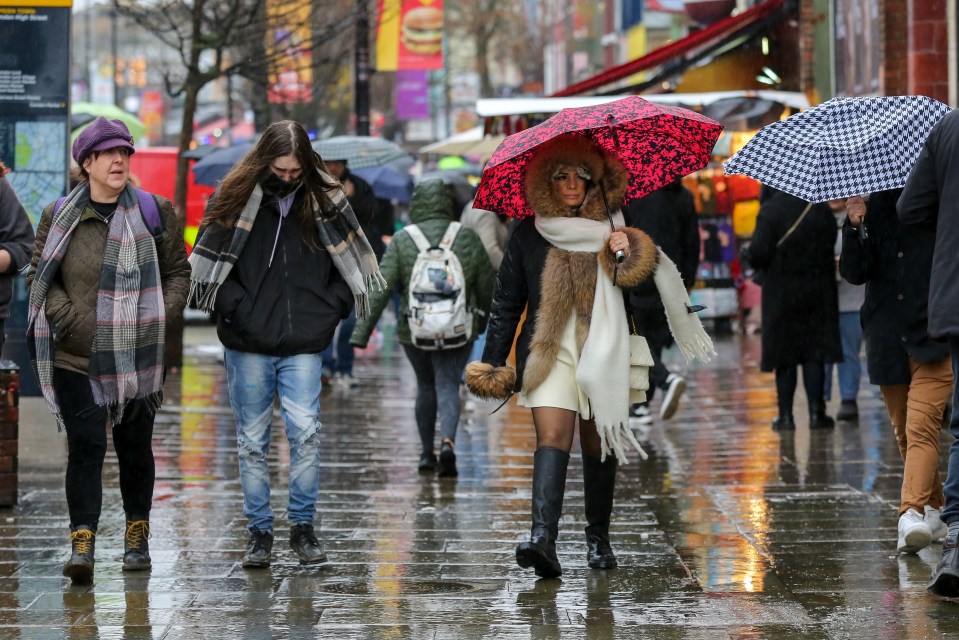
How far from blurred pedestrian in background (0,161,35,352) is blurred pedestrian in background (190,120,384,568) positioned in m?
0.87

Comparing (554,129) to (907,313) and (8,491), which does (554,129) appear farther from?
(8,491)

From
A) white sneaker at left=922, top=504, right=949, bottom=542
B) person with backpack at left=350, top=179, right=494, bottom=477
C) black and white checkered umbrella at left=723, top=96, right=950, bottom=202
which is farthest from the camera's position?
person with backpack at left=350, top=179, right=494, bottom=477

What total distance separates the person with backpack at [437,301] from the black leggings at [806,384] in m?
2.74

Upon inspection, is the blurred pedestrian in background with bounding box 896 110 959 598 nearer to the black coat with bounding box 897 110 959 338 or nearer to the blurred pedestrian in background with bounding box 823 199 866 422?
the black coat with bounding box 897 110 959 338

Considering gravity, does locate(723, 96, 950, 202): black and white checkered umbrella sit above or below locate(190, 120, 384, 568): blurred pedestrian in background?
above

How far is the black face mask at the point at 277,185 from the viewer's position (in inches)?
273

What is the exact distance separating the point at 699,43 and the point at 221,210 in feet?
46.0

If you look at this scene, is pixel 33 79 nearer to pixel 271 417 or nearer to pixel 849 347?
pixel 271 417

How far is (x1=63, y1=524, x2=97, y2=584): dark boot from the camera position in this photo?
6.51 meters

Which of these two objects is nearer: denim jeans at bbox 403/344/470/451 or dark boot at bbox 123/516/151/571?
dark boot at bbox 123/516/151/571

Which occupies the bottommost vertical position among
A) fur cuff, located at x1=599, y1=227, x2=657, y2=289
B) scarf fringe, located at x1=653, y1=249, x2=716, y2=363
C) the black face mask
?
scarf fringe, located at x1=653, y1=249, x2=716, y2=363

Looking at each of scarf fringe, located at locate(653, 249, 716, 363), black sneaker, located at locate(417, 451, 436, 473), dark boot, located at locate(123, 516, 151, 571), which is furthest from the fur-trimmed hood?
black sneaker, located at locate(417, 451, 436, 473)

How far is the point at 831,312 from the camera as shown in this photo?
11.6 meters

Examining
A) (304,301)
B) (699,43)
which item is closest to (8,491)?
(304,301)
